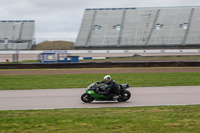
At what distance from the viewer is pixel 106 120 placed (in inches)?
313

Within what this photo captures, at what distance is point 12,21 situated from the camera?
6512 cm

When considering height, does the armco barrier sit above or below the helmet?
above

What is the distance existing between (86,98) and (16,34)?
175 feet

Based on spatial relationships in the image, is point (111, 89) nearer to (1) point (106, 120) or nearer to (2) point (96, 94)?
(2) point (96, 94)

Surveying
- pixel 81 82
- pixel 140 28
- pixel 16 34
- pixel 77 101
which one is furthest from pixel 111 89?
pixel 16 34

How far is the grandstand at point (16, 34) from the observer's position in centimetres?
5469

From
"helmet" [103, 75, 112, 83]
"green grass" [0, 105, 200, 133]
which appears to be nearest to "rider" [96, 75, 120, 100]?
"helmet" [103, 75, 112, 83]

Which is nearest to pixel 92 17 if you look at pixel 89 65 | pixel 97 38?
pixel 97 38

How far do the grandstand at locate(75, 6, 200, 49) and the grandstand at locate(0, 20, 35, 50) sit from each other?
9.66 metres

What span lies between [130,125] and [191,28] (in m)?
53.4

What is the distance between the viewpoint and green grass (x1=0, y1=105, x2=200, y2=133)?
23.1ft

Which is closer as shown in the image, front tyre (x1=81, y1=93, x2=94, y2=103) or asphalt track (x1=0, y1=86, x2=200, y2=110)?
asphalt track (x1=0, y1=86, x2=200, y2=110)

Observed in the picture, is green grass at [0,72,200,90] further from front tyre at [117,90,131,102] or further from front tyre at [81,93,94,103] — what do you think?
front tyre at [81,93,94,103]

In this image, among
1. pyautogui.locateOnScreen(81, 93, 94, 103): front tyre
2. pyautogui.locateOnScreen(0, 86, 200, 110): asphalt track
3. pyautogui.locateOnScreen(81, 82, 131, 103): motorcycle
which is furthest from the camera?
pyautogui.locateOnScreen(81, 93, 94, 103): front tyre
